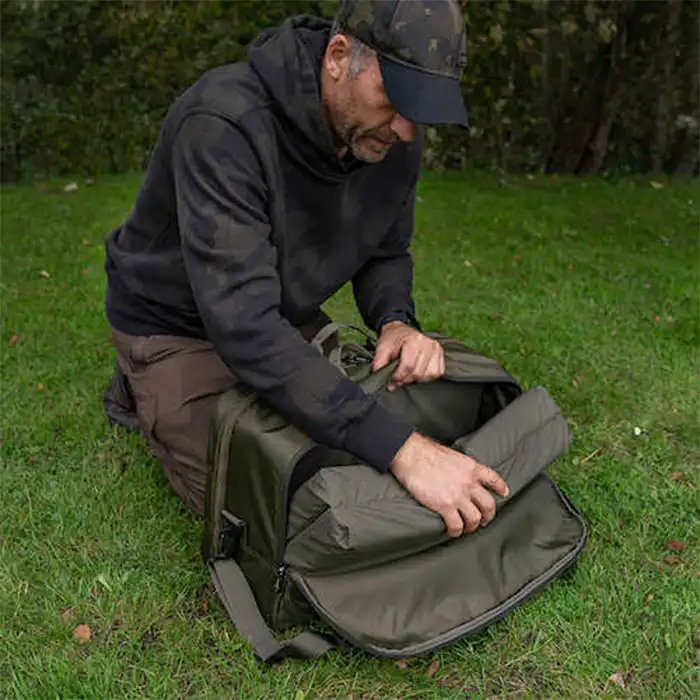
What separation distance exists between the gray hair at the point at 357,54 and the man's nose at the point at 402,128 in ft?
0.42

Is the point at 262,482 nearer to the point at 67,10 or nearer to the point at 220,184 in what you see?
the point at 220,184

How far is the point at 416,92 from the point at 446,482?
822 millimetres

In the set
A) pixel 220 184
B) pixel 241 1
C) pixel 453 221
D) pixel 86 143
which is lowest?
pixel 86 143

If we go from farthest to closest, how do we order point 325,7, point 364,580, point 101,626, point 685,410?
point 325,7, point 685,410, point 101,626, point 364,580

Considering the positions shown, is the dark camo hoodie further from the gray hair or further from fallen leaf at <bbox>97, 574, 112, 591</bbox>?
fallen leaf at <bbox>97, 574, 112, 591</bbox>

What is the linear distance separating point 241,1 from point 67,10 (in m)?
1.32

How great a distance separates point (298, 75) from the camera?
2.12 meters

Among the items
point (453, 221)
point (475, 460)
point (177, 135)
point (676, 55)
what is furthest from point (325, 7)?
point (475, 460)

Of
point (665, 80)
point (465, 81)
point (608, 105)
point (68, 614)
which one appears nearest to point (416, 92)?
point (68, 614)

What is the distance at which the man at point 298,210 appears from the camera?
1.98m

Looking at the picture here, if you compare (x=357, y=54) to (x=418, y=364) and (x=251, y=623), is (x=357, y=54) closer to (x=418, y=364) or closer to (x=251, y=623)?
(x=418, y=364)

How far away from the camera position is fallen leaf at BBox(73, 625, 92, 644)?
2196 mm

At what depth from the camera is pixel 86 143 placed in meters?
7.48

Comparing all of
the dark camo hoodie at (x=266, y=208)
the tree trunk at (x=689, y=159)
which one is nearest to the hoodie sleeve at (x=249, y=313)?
the dark camo hoodie at (x=266, y=208)
